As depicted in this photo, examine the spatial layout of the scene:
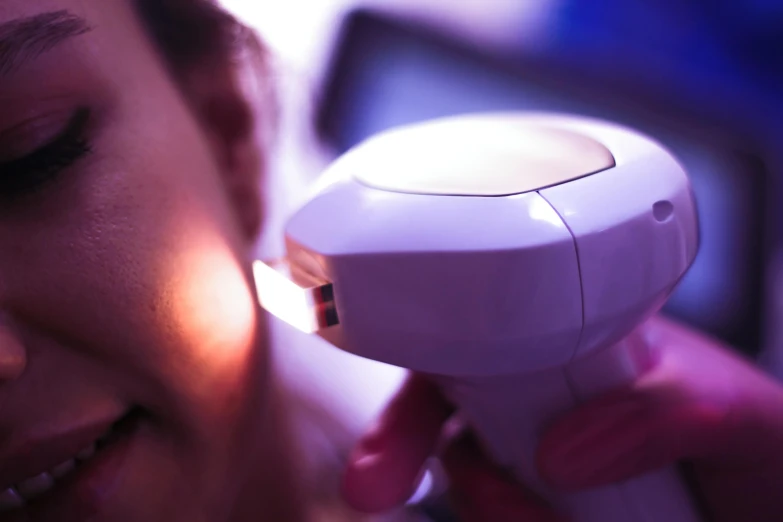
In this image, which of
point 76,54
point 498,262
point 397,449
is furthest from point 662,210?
point 76,54

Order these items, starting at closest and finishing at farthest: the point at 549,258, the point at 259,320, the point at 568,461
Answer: the point at 549,258
the point at 568,461
the point at 259,320

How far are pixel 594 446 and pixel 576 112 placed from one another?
38 centimetres

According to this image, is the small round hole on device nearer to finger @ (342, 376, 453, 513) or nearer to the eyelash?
finger @ (342, 376, 453, 513)

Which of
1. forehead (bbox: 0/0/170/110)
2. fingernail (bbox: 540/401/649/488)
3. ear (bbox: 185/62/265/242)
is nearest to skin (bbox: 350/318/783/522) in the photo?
fingernail (bbox: 540/401/649/488)

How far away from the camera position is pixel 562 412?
0.50 meters

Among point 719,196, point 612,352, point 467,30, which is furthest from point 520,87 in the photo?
point 612,352

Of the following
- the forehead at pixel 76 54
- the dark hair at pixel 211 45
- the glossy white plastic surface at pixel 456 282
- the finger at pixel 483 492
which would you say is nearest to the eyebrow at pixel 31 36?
the forehead at pixel 76 54

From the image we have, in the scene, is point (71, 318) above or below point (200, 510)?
above

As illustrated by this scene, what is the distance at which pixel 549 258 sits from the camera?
0.38 m

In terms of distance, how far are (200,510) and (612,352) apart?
35cm

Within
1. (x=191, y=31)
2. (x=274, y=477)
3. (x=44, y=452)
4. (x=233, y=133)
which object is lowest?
(x=274, y=477)

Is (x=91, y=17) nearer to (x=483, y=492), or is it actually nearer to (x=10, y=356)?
(x=10, y=356)

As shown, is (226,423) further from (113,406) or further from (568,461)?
(568,461)

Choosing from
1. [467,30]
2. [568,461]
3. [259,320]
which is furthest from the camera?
[467,30]
